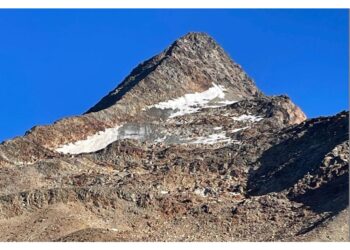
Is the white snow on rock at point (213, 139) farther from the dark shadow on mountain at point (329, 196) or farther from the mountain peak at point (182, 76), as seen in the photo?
the dark shadow on mountain at point (329, 196)

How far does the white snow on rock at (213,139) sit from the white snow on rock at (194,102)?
21487mm

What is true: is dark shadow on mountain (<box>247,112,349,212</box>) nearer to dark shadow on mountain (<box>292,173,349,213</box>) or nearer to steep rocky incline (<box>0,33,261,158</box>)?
dark shadow on mountain (<box>292,173,349,213</box>)

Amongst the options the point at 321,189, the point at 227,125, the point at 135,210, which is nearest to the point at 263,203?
the point at 321,189

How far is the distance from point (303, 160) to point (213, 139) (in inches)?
997

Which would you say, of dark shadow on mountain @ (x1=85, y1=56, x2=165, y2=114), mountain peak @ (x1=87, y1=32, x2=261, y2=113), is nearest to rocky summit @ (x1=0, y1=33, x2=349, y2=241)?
mountain peak @ (x1=87, y1=32, x2=261, y2=113)

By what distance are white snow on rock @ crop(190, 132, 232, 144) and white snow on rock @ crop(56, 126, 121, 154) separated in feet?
40.4

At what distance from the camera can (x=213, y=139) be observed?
105 m

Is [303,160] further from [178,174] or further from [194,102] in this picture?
[194,102]

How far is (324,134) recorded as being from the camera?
85.9 meters

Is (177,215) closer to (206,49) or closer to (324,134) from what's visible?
(324,134)

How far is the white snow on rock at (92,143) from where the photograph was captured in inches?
4281

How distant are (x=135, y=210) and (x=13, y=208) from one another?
30.9 feet

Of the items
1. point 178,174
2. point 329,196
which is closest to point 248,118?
point 178,174

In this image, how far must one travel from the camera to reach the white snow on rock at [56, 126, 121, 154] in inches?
4281
